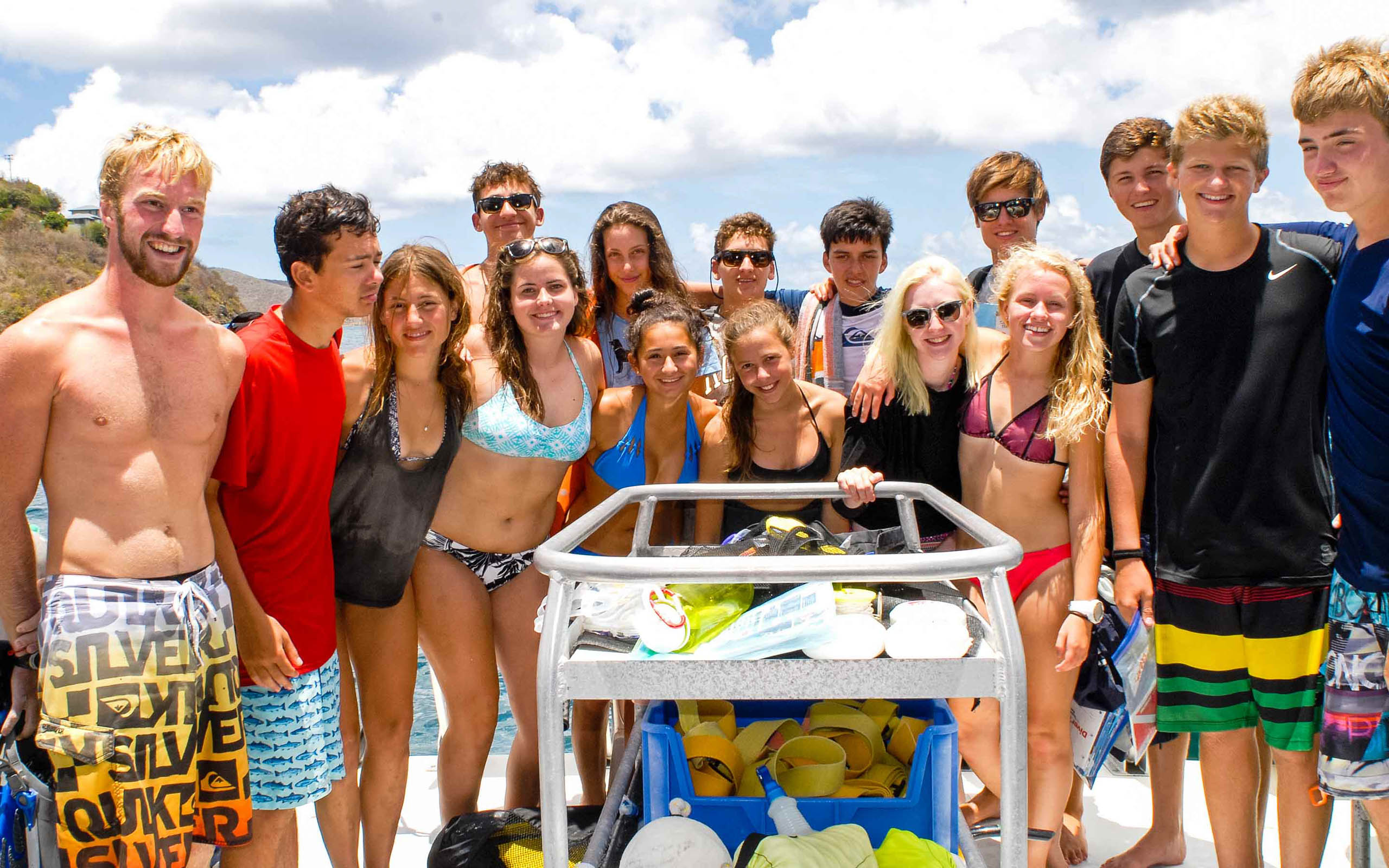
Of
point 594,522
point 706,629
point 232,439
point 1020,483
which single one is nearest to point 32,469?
point 232,439

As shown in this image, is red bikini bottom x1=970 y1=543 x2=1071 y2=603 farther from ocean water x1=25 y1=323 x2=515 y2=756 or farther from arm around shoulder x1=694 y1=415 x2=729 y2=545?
ocean water x1=25 y1=323 x2=515 y2=756

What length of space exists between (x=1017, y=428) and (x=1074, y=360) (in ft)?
0.93

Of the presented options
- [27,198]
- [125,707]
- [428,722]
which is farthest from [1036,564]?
[27,198]

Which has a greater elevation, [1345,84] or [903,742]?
[1345,84]

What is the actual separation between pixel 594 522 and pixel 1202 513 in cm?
181

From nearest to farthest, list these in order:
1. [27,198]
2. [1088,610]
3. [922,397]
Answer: [1088,610]
[922,397]
[27,198]

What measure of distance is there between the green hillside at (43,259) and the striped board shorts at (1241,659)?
6377cm

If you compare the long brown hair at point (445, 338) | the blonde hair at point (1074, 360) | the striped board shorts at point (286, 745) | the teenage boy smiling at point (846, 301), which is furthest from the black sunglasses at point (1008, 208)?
the striped board shorts at point (286, 745)

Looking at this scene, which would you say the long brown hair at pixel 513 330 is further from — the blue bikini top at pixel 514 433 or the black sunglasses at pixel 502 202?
the black sunglasses at pixel 502 202

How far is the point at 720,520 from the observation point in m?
3.49

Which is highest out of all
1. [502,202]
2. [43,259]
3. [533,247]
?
[43,259]

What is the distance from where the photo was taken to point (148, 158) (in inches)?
95.1

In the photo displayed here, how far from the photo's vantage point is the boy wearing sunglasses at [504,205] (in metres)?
4.66

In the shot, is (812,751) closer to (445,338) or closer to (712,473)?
(712,473)
